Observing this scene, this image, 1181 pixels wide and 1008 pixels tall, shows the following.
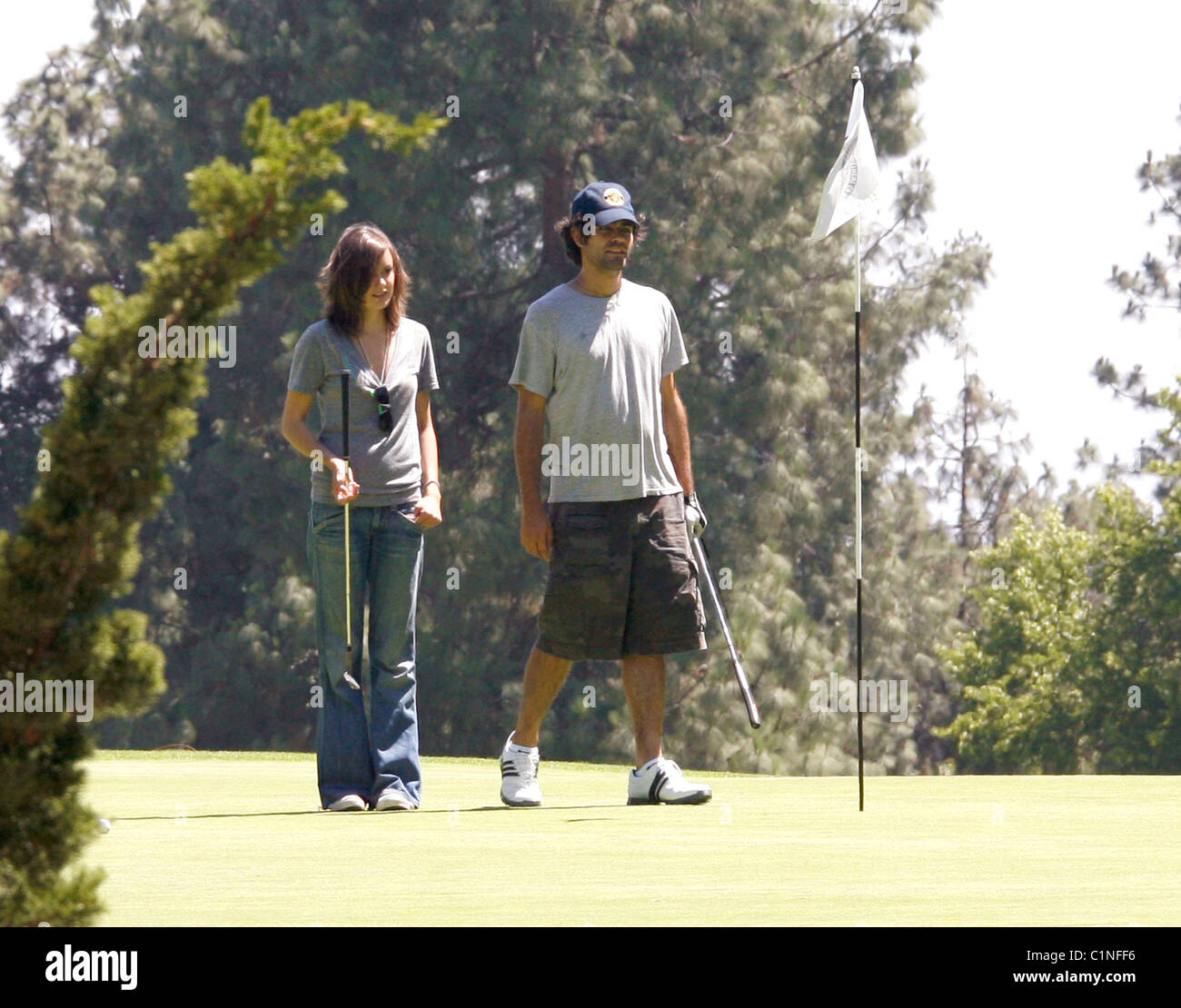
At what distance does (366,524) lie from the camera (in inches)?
324

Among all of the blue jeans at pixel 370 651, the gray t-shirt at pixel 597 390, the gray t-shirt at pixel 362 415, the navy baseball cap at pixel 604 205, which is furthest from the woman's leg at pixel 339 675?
the navy baseball cap at pixel 604 205

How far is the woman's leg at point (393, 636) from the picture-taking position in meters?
8.19

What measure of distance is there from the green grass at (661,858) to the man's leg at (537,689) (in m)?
0.31

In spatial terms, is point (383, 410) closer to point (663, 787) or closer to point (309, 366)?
point (309, 366)

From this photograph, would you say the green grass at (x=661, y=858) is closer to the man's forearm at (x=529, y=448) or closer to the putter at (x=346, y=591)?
the putter at (x=346, y=591)

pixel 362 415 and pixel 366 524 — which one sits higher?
pixel 362 415

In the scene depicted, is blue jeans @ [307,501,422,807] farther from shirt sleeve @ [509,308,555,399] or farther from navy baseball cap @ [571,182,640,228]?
navy baseball cap @ [571,182,640,228]

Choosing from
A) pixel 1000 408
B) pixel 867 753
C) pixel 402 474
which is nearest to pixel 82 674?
pixel 402 474

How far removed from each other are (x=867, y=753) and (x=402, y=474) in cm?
3205

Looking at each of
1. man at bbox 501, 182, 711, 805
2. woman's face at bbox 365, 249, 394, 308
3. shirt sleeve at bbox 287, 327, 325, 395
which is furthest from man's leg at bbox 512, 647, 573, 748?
woman's face at bbox 365, 249, 394, 308

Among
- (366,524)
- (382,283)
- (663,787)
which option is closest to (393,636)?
(366,524)

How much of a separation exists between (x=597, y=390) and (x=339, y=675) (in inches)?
55.8

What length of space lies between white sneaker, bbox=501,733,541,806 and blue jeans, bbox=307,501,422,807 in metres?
0.37
